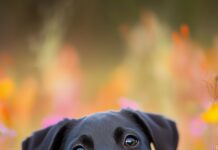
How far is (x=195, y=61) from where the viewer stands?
4.20 meters

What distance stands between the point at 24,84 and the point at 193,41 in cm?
140

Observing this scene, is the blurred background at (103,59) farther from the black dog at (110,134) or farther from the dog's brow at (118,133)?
the dog's brow at (118,133)

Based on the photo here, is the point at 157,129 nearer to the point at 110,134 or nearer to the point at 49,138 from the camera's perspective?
the point at 110,134

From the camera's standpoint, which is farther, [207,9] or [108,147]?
[207,9]

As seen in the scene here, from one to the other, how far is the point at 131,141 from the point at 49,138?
0.36m

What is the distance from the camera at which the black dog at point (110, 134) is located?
84.9 inches

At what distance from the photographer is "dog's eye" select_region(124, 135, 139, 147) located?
217cm

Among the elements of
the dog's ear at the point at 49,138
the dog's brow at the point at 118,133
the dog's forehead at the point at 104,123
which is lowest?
the dog's ear at the point at 49,138

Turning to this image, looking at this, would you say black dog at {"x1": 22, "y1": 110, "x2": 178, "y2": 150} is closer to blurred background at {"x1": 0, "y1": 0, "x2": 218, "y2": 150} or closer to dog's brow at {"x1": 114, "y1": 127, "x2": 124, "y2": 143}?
dog's brow at {"x1": 114, "y1": 127, "x2": 124, "y2": 143}

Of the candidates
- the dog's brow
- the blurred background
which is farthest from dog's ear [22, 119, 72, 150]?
the blurred background

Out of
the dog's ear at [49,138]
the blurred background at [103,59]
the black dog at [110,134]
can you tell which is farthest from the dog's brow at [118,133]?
the blurred background at [103,59]

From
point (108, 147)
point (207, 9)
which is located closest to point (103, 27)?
point (207, 9)

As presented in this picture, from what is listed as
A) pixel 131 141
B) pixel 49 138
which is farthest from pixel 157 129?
pixel 49 138

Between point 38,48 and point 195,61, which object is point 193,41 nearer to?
point 195,61
